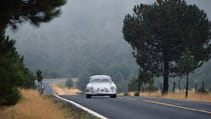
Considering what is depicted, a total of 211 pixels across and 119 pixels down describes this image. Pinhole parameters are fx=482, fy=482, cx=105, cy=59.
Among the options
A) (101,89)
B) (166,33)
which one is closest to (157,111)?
(101,89)

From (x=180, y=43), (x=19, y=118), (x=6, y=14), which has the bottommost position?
(x=19, y=118)

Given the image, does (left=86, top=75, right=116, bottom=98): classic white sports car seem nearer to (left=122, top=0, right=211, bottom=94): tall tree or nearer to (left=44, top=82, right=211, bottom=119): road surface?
(left=44, top=82, right=211, bottom=119): road surface

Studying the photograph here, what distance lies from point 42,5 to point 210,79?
165622mm

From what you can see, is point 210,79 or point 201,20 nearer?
point 201,20

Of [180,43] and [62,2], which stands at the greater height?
[180,43]

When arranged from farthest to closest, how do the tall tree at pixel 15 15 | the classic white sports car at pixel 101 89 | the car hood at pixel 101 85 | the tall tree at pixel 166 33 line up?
the tall tree at pixel 166 33 < the car hood at pixel 101 85 < the classic white sports car at pixel 101 89 < the tall tree at pixel 15 15

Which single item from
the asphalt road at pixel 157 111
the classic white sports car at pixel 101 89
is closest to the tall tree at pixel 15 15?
the asphalt road at pixel 157 111

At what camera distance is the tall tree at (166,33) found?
40594mm

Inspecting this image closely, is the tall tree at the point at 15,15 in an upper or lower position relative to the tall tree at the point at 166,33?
lower

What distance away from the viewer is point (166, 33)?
4169cm

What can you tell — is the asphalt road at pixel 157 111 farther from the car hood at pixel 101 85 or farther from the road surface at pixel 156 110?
the car hood at pixel 101 85

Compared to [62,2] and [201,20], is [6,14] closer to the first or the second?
[62,2]

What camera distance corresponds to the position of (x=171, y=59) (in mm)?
42500

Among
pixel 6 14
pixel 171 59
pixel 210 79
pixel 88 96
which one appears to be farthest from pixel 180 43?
pixel 210 79
